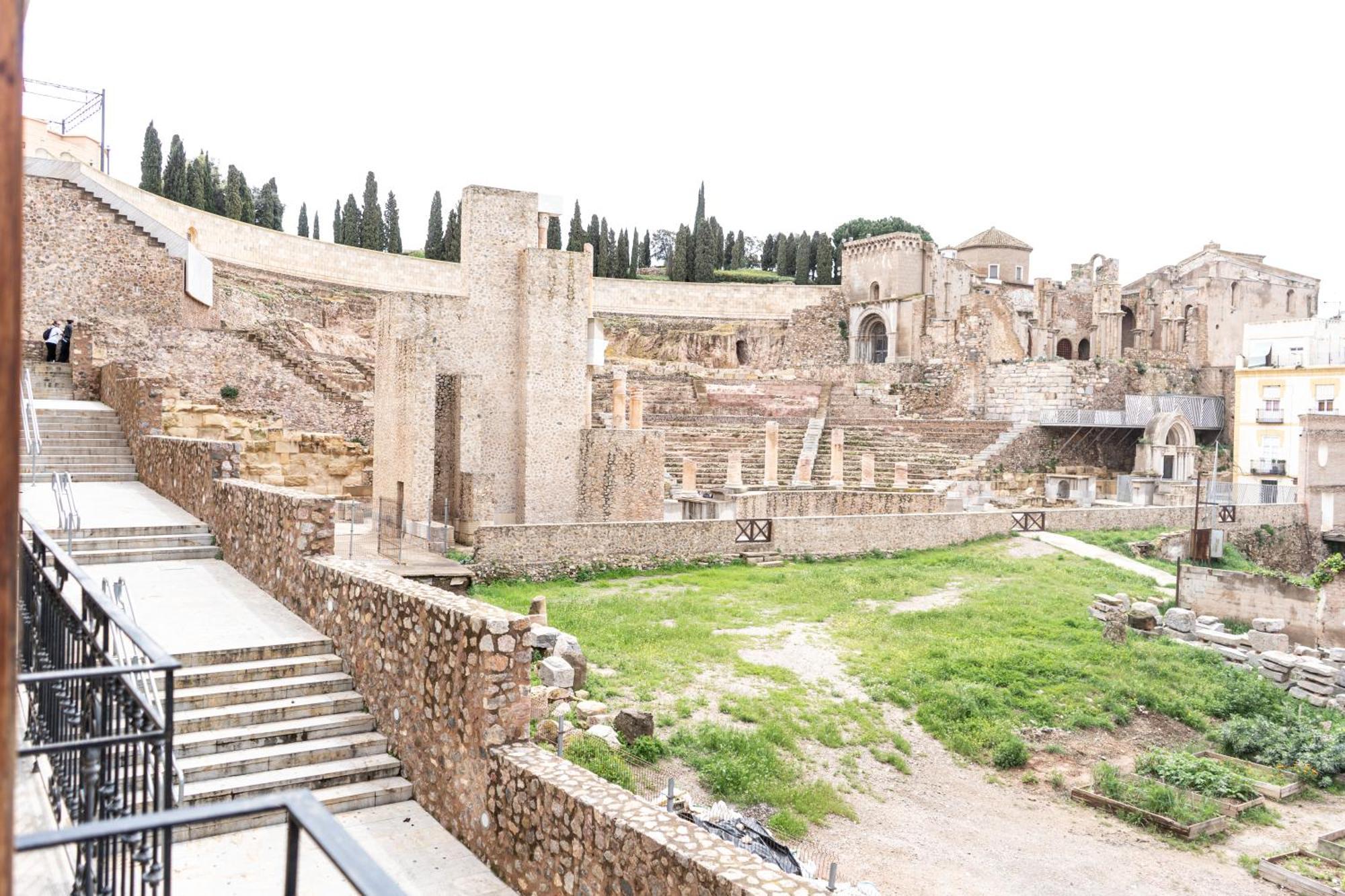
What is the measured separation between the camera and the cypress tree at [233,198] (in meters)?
44.8

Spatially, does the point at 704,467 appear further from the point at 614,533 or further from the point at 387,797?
the point at 387,797

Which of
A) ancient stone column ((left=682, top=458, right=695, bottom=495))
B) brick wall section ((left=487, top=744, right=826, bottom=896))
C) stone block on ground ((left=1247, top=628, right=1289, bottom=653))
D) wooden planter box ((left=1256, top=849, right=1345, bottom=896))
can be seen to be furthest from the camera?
ancient stone column ((left=682, top=458, right=695, bottom=495))

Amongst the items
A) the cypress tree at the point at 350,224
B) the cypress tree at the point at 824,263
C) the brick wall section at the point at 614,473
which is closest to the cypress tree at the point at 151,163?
the cypress tree at the point at 350,224

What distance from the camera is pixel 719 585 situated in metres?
Result: 18.9

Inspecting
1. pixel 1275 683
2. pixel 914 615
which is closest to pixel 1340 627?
pixel 1275 683

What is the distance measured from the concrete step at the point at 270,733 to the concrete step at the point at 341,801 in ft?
1.78

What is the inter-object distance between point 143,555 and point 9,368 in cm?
1130

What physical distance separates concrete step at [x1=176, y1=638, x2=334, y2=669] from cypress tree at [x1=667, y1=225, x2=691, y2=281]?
184 feet

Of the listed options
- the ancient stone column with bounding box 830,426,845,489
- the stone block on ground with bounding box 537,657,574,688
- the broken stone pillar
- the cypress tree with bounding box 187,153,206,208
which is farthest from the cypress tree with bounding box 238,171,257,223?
the stone block on ground with bounding box 537,657,574,688

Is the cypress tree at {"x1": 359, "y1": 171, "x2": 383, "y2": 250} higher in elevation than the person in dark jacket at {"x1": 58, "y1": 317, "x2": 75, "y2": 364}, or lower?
higher

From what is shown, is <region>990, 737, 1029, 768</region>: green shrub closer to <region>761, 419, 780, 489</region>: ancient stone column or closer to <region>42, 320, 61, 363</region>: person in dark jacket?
<region>42, 320, 61, 363</region>: person in dark jacket

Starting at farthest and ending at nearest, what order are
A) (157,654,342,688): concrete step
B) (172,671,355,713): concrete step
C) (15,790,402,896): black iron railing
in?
(157,654,342,688): concrete step
(172,671,355,713): concrete step
(15,790,402,896): black iron railing

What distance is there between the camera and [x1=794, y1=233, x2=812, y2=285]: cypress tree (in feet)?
222

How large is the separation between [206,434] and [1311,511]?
3200cm
